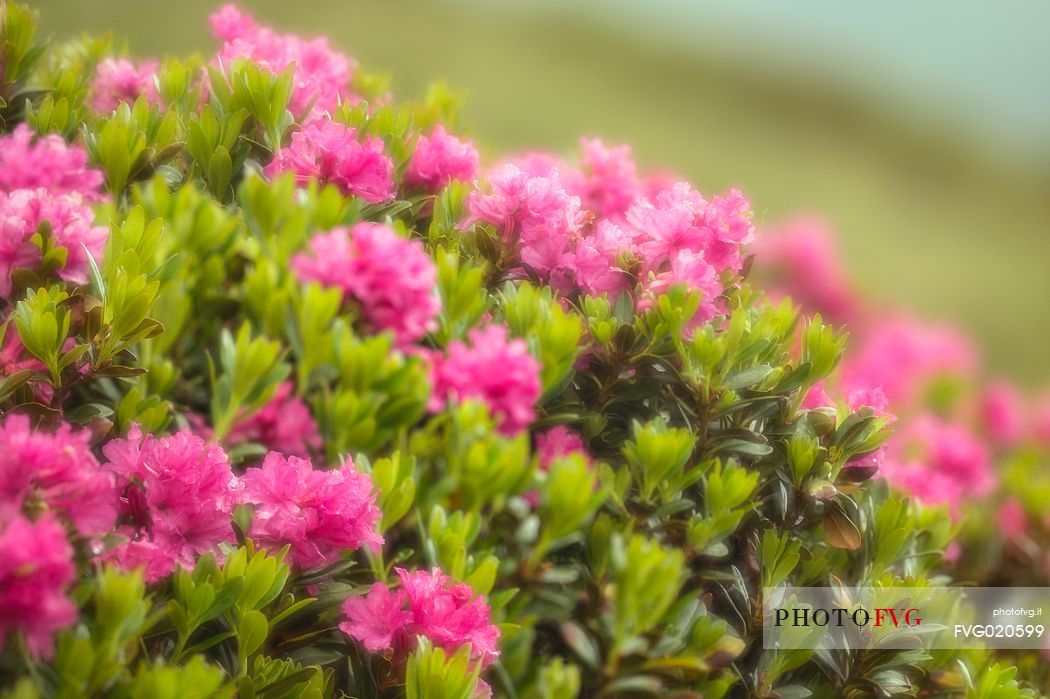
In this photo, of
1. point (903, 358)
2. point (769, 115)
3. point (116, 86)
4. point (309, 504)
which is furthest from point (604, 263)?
point (769, 115)

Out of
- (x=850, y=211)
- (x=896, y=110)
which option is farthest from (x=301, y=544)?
(x=896, y=110)

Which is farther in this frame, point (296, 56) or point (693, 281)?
point (296, 56)

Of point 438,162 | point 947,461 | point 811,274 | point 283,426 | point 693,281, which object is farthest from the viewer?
point 811,274

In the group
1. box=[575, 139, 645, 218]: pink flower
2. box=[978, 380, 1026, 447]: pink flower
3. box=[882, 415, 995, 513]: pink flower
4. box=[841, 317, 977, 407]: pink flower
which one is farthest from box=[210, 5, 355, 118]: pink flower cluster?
box=[978, 380, 1026, 447]: pink flower

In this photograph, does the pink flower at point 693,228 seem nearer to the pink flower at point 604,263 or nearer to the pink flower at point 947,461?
the pink flower at point 604,263

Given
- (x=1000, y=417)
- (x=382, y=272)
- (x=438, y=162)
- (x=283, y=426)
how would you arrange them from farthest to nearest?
(x=1000, y=417), (x=438, y=162), (x=283, y=426), (x=382, y=272)

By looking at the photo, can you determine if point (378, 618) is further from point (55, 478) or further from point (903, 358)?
point (903, 358)
